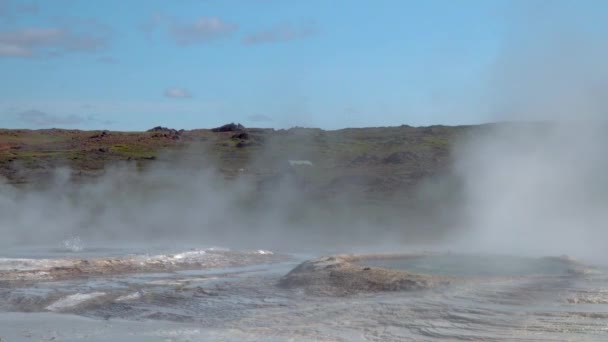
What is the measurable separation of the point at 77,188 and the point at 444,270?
18554mm

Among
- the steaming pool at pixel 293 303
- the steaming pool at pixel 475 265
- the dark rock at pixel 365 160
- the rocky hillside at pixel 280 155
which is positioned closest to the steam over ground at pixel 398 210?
the rocky hillside at pixel 280 155

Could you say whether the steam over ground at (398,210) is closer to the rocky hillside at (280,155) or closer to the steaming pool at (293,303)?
the rocky hillside at (280,155)

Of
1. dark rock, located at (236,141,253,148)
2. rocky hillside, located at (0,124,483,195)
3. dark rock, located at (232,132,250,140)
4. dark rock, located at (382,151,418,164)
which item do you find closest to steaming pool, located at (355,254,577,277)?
rocky hillside, located at (0,124,483,195)

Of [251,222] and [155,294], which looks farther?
[251,222]

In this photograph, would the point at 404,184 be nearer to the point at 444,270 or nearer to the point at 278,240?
the point at 278,240

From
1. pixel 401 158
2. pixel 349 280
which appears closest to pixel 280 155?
pixel 401 158

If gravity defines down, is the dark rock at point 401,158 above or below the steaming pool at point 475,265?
above

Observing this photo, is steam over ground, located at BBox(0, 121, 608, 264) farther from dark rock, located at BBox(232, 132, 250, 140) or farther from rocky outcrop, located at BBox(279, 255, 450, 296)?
dark rock, located at BBox(232, 132, 250, 140)

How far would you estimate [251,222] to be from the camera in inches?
932

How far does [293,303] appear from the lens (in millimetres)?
10875

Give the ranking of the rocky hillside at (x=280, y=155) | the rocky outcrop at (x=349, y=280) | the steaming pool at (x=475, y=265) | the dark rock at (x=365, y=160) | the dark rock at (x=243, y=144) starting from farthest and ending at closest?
1. the dark rock at (x=243, y=144)
2. the dark rock at (x=365, y=160)
3. the rocky hillside at (x=280, y=155)
4. the steaming pool at (x=475, y=265)
5. the rocky outcrop at (x=349, y=280)

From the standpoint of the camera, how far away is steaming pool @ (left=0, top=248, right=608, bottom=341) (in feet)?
29.7

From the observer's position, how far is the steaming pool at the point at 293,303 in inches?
356

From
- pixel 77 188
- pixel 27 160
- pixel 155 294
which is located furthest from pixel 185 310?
pixel 27 160
